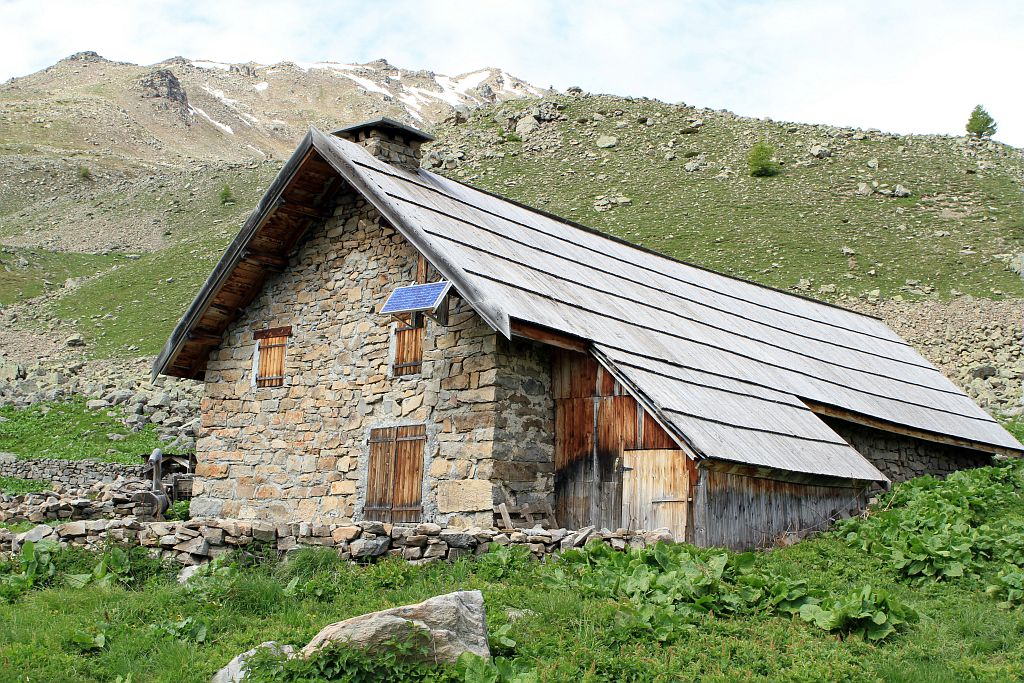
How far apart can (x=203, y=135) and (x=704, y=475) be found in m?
119

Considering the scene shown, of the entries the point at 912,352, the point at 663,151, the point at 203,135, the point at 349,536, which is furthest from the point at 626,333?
the point at 203,135

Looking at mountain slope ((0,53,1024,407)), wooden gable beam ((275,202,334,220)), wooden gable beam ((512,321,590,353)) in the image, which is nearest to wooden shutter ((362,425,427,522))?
wooden gable beam ((512,321,590,353))

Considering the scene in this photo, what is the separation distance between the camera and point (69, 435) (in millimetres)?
28125

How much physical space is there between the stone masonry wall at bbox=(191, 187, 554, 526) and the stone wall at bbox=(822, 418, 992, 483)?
652 cm

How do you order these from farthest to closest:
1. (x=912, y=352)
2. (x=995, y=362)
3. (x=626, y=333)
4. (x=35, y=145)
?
(x=35, y=145) → (x=995, y=362) → (x=912, y=352) → (x=626, y=333)

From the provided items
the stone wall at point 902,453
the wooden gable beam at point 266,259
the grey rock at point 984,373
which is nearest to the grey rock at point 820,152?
the grey rock at point 984,373

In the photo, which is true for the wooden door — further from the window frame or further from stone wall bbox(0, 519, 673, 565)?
the window frame

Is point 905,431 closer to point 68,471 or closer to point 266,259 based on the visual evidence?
point 266,259

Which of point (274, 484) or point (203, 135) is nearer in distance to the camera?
point (274, 484)

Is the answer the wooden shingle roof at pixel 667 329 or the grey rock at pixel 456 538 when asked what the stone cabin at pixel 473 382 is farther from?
the grey rock at pixel 456 538

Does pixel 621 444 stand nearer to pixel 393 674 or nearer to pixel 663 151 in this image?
pixel 393 674

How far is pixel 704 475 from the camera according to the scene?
11516 millimetres

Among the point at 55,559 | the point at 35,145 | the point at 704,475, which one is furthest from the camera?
the point at 35,145

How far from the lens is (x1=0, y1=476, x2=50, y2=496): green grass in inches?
888
